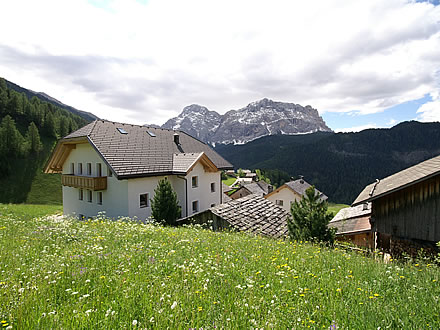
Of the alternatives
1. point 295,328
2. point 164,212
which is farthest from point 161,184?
point 295,328

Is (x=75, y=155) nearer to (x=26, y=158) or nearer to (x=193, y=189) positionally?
(x=193, y=189)

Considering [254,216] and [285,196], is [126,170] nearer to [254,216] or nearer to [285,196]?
[254,216]

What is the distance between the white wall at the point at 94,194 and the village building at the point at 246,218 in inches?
258

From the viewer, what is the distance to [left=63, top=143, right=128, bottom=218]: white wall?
66.6 feet

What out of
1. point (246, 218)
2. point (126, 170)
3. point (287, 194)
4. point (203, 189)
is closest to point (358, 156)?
point (287, 194)

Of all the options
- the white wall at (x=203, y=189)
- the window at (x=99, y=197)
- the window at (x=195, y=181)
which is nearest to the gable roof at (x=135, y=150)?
the white wall at (x=203, y=189)

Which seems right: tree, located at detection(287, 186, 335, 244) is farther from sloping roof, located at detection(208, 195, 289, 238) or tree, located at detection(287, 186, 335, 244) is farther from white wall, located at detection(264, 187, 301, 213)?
white wall, located at detection(264, 187, 301, 213)

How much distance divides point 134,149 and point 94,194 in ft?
19.5

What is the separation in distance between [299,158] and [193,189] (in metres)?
161

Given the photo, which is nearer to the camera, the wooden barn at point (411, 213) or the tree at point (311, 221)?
the wooden barn at point (411, 213)

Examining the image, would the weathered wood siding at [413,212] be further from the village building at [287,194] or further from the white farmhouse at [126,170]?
the village building at [287,194]

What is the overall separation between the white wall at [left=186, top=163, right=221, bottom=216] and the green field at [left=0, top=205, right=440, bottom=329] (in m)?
18.1

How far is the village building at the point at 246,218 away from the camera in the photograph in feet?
43.1

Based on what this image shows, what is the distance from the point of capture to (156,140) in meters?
26.9
